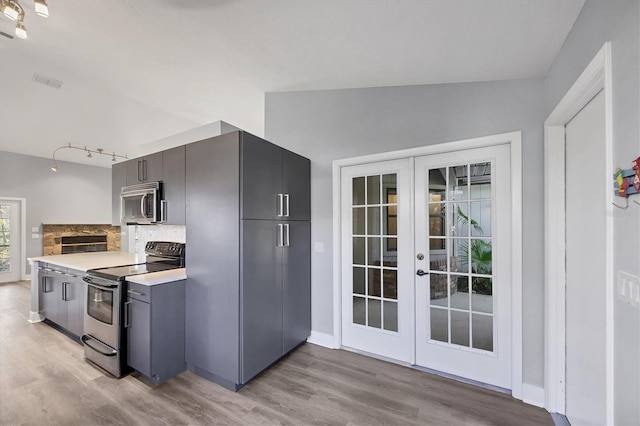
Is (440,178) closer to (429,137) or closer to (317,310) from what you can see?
(429,137)

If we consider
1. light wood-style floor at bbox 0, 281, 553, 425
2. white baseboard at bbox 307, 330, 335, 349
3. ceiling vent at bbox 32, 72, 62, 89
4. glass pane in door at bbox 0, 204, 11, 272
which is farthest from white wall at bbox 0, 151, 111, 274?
white baseboard at bbox 307, 330, 335, 349

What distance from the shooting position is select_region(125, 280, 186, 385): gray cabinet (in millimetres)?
2242

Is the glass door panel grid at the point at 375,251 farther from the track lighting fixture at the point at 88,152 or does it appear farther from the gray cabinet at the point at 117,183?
the track lighting fixture at the point at 88,152

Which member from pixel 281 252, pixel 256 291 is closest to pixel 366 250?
pixel 281 252

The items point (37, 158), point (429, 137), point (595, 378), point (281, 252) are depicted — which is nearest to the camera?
point (595, 378)

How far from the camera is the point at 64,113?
5.07 m

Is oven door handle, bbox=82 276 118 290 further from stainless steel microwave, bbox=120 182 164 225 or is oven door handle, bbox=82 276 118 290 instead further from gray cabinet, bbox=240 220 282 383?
gray cabinet, bbox=240 220 282 383

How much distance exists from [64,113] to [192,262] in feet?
16.4

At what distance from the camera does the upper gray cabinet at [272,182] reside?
2293 millimetres

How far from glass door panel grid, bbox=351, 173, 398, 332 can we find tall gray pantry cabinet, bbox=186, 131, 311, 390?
78 centimetres

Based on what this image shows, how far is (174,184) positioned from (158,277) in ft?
2.91

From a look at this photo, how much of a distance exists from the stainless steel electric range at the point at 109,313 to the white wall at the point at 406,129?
5.37 ft

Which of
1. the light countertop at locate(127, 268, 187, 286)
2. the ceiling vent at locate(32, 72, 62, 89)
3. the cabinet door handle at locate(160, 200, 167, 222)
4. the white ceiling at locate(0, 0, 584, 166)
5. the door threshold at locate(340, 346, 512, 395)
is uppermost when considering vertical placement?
the ceiling vent at locate(32, 72, 62, 89)

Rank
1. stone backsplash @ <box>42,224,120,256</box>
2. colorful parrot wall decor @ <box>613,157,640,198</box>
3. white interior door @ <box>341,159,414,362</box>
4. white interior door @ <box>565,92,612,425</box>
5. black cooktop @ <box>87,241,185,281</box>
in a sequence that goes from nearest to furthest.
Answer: colorful parrot wall decor @ <box>613,157,640,198</box> → white interior door @ <box>565,92,612,425</box> → black cooktop @ <box>87,241,185,281</box> → white interior door @ <box>341,159,414,362</box> → stone backsplash @ <box>42,224,120,256</box>
